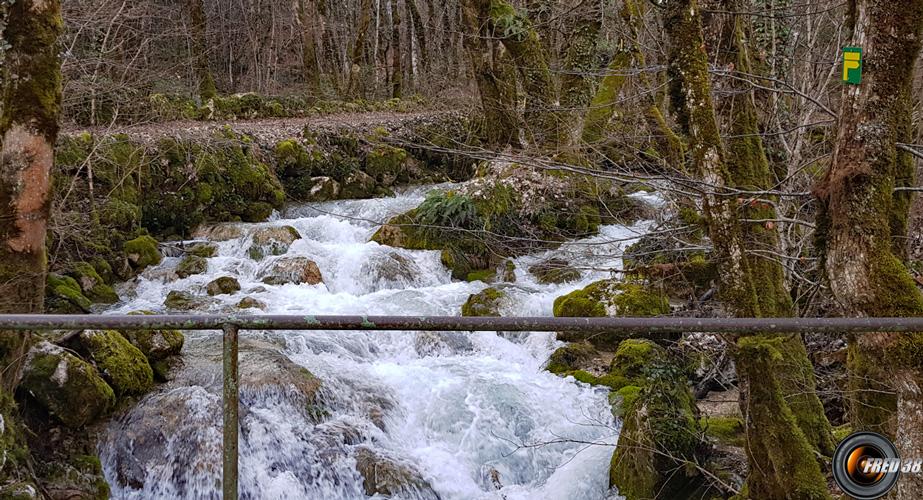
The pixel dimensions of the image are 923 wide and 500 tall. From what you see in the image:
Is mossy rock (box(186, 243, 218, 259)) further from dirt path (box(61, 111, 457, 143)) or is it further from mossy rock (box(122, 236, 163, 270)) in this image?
dirt path (box(61, 111, 457, 143))

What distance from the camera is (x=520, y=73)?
1347 centimetres

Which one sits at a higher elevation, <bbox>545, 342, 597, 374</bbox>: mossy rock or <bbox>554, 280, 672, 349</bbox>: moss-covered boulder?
<bbox>554, 280, 672, 349</bbox>: moss-covered boulder

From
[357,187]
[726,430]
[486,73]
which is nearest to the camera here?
[726,430]

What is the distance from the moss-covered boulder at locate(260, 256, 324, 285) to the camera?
10836 millimetres

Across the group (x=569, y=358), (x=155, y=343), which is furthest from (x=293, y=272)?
(x=569, y=358)

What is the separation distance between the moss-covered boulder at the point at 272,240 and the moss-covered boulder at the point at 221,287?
59.5 inches

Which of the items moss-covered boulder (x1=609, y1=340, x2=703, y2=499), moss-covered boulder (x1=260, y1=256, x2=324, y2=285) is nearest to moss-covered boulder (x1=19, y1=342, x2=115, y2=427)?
moss-covered boulder (x1=609, y1=340, x2=703, y2=499)

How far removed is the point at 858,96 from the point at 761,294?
1.77 m

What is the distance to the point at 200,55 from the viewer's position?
2011 centimetres

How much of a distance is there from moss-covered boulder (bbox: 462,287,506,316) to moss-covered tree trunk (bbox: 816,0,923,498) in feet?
22.7

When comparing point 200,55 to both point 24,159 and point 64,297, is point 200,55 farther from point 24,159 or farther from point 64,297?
point 24,159

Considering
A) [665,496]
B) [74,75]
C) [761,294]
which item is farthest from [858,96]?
[74,75]

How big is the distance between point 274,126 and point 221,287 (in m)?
8.63

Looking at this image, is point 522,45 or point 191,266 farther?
point 522,45
